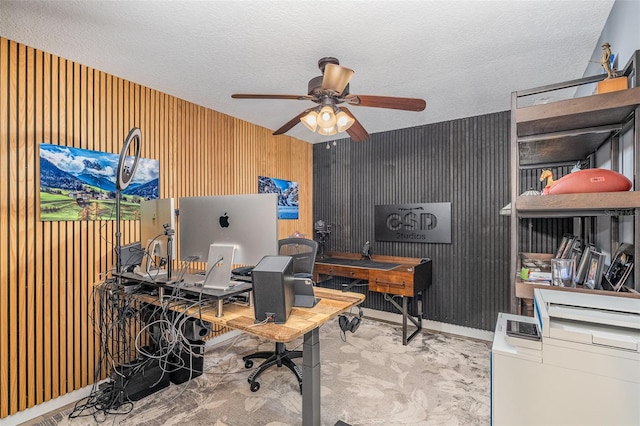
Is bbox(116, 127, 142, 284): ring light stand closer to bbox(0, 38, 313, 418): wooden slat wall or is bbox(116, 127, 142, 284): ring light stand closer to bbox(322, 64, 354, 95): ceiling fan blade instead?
bbox(0, 38, 313, 418): wooden slat wall

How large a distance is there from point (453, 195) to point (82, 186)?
13.0 ft

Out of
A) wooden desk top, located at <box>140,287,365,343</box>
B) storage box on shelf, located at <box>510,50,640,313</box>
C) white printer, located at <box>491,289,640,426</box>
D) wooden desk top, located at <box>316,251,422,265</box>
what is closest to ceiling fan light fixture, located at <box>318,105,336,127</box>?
storage box on shelf, located at <box>510,50,640,313</box>

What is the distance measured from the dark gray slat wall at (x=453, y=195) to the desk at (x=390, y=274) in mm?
170

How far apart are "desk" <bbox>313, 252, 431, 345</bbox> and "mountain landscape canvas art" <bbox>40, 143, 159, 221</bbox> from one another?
237 cm

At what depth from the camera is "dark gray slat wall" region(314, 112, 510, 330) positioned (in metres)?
3.55

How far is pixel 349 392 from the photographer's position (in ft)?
8.15

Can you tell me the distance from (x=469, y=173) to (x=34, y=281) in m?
4.41

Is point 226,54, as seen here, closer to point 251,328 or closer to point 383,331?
point 251,328

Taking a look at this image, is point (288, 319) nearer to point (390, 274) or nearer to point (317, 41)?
point (317, 41)

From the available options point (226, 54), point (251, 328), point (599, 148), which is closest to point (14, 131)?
point (226, 54)

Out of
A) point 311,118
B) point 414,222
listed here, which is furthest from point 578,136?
point 414,222

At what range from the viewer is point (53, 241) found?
2332 mm

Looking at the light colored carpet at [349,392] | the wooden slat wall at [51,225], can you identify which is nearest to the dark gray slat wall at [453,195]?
the light colored carpet at [349,392]

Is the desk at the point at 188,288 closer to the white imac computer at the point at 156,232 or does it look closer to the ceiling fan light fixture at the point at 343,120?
the white imac computer at the point at 156,232
